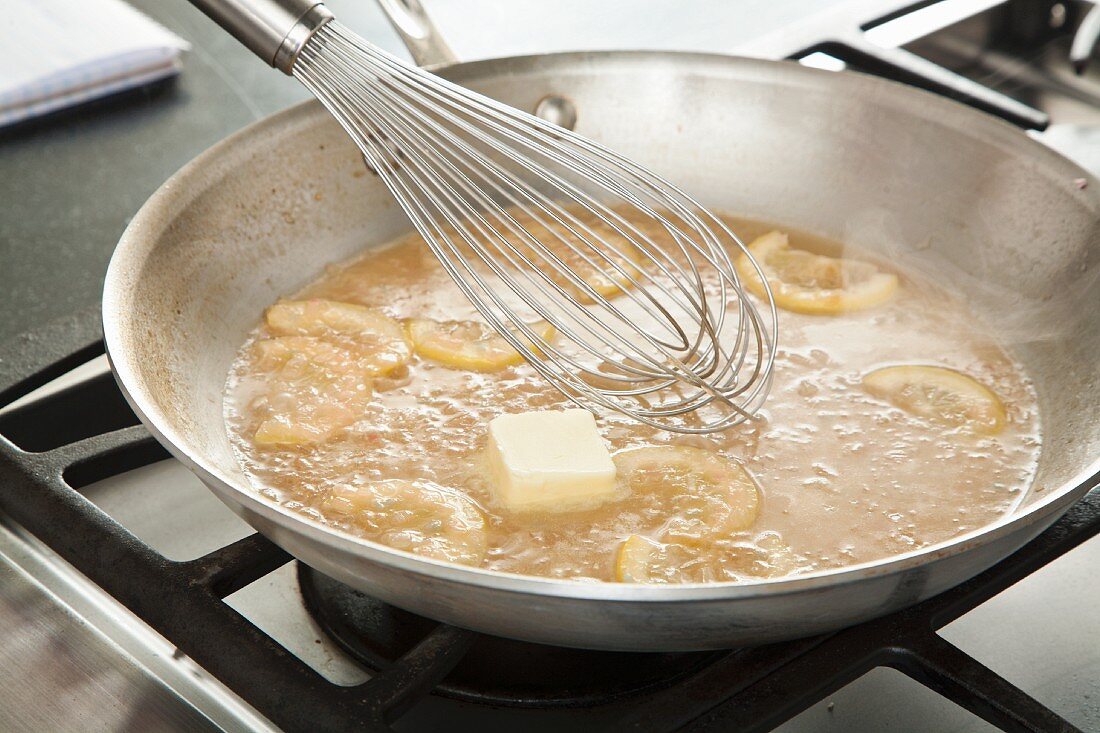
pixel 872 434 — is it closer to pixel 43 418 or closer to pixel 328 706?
pixel 328 706

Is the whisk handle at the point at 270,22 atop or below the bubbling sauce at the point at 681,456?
atop

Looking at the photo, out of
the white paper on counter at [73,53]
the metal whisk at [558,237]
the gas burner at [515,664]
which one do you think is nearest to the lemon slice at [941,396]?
the metal whisk at [558,237]

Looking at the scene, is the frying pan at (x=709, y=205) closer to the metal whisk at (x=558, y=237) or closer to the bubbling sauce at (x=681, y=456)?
the bubbling sauce at (x=681, y=456)

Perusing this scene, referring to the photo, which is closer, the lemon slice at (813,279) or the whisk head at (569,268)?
the whisk head at (569,268)

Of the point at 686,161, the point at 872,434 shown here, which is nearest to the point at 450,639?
the point at 872,434

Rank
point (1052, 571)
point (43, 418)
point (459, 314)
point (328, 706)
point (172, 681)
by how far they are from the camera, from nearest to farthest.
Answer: point (328, 706)
point (172, 681)
point (1052, 571)
point (43, 418)
point (459, 314)

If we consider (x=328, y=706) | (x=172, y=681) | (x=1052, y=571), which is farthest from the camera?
(x=1052, y=571)

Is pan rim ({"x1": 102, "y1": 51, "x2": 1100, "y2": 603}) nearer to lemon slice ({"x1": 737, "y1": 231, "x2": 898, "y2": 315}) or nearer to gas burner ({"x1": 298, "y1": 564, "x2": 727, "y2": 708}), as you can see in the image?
gas burner ({"x1": 298, "y1": 564, "x2": 727, "y2": 708})

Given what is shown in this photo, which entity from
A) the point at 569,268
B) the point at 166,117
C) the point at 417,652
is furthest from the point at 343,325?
the point at 166,117
